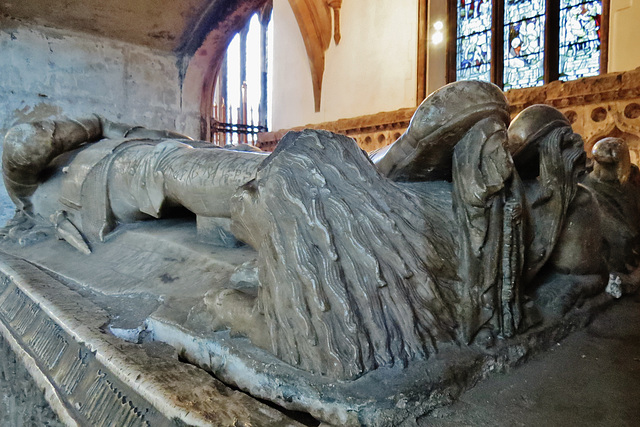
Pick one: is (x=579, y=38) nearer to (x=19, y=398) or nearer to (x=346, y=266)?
(x=346, y=266)

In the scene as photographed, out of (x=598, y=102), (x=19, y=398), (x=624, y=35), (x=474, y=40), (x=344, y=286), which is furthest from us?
(x=474, y=40)

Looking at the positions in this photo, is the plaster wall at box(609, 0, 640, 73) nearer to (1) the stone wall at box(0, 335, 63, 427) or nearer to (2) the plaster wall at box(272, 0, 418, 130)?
(2) the plaster wall at box(272, 0, 418, 130)

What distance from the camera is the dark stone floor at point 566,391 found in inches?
37.3

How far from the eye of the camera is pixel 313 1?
306 inches

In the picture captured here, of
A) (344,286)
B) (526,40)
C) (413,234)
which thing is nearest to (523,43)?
(526,40)

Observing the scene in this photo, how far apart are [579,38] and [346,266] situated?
211 inches

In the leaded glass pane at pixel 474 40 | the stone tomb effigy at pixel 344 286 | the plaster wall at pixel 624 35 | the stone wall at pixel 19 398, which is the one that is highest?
the leaded glass pane at pixel 474 40

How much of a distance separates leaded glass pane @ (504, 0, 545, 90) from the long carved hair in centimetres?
502

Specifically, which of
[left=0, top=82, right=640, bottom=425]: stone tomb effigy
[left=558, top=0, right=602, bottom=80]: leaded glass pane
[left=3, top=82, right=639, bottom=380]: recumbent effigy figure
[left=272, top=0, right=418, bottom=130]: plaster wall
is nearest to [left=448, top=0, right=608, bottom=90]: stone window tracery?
[left=558, top=0, right=602, bottom=80]: leaded glass pane

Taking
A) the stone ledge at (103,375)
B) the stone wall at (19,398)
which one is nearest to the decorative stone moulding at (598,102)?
the stone ledge at (103,375)

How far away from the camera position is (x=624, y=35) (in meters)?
4.37

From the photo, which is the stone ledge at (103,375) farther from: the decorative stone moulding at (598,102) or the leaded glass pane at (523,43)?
the leaded glass pane at (523,43)

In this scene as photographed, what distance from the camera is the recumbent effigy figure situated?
3.43ft

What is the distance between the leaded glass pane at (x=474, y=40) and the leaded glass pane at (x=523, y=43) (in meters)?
0.24
